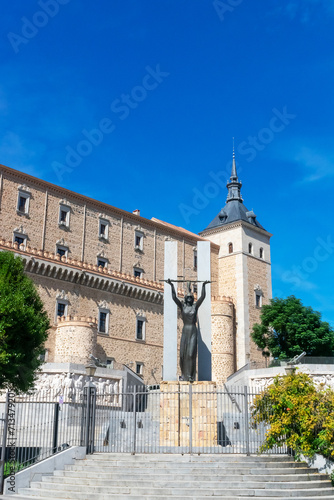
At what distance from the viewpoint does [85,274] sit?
40688 millimetres

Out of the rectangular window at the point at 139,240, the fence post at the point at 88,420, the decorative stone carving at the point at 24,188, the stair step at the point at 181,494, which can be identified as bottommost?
the stair step at the point at 181,494

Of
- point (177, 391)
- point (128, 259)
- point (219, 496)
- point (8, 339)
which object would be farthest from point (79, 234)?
point (219, 496)

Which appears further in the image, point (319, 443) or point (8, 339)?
point (8, 339)

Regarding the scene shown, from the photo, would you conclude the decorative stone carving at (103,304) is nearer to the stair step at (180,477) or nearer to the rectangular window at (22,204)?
the rectangular window at (22,204)

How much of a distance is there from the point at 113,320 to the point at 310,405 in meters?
27.1

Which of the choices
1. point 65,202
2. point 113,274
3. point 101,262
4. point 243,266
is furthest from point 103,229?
point 243,266

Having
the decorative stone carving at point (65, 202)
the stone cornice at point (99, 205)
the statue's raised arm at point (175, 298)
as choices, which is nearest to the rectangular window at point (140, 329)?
the stone cornice at point (99, 205)

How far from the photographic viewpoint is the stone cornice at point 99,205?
1601 inches

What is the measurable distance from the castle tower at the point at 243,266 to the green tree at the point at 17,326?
27752 mm

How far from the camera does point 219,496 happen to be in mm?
12609

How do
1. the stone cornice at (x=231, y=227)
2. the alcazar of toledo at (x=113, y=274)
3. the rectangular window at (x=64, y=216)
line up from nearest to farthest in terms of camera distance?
the alcazar of toledo at (x=113, y=274) → the rectangular window at (x=64, y=216) → the stone cornice at (x=231, y=227)

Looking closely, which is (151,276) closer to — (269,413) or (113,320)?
(113,320)

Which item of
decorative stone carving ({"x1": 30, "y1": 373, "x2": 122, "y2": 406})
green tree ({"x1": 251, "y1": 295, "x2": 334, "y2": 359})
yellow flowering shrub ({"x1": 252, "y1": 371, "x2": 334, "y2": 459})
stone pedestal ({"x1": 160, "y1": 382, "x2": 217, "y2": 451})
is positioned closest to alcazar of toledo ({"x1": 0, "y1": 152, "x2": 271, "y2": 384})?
decorative stone carving ({"x1": 30, "y1": 373, "x2": 122, "y2": 406})

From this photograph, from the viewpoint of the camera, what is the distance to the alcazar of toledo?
3844 centimetres
